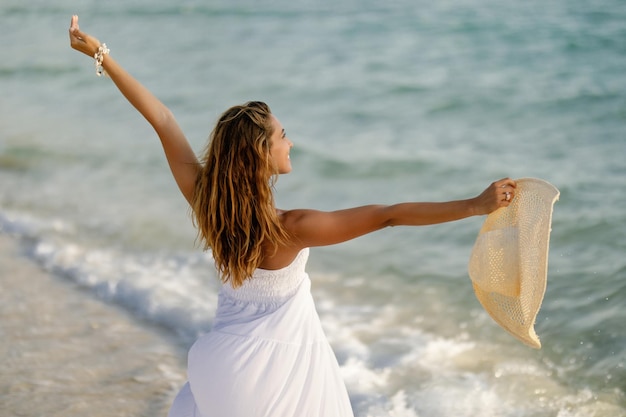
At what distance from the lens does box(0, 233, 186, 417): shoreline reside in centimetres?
435

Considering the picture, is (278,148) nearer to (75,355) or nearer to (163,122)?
(163,122)

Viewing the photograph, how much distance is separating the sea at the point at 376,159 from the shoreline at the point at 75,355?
22 centimetres

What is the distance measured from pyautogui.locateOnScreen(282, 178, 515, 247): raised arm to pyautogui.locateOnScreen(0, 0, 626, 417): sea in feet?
6.65

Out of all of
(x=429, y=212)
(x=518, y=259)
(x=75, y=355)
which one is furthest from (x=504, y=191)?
(x=75, y=355)

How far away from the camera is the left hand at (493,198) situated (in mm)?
2598

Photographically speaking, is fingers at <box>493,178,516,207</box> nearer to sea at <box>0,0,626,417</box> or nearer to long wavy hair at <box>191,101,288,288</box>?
long wavy hair at <box>191,101,288,288</box>

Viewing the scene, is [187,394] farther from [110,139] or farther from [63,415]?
[110,139]

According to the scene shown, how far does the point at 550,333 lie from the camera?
545cm

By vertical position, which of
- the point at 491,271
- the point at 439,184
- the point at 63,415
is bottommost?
the point at 439,184

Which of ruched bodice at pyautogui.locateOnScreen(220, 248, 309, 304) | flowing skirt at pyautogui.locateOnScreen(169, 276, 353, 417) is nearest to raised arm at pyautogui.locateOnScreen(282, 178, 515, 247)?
ruched bodice at pyautogui.locateOnScreen(220, 248, 309, 304)

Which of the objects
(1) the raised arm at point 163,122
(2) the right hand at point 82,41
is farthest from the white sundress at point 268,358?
(2) the right hand at point 82,41

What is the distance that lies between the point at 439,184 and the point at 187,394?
5639mm

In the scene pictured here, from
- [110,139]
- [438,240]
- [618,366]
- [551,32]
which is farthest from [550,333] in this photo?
[551,32]

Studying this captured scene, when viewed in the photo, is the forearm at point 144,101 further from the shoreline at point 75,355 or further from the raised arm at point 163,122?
the shoreline at point 75,355
